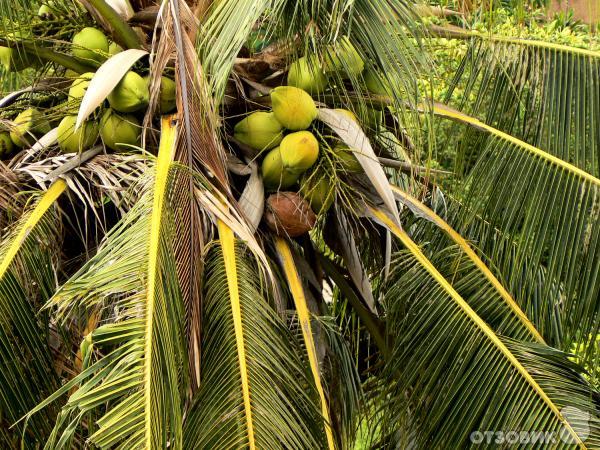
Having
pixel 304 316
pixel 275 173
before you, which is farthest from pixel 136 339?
pixel 275 173

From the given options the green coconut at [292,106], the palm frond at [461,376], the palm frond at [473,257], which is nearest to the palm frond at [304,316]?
the palm frond at [461,376]

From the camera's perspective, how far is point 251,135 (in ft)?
9.70

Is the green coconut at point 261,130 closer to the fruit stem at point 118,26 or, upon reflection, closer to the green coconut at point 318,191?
the green coconut at point 318,191

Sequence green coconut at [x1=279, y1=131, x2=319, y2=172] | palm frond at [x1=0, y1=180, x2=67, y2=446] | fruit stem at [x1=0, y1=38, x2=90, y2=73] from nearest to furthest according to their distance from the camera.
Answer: palm frond at [x1=0, y1=180, x2=67, y2=446], green coconut at [x1=279, y1=131, x2=319, y2=172], fruit stem at [x1=0, y1=38, x2=90, y2=73]

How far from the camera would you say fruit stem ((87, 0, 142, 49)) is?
9.99ft

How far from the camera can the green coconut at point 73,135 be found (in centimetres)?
293

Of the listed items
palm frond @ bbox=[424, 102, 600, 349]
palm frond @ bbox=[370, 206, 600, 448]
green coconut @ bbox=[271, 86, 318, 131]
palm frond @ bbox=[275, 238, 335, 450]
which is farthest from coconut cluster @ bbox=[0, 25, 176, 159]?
palm frond @ bbox=[424, 102, 600, 349]

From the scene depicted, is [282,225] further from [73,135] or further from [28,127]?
[28,127]

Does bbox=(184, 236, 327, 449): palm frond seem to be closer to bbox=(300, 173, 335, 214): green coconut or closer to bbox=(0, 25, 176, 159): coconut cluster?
bbox=(300, 173, 335, 214): green coconut

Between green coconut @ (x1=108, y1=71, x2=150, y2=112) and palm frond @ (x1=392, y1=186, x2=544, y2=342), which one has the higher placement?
green coconut @ (x1=108, y1=71, x2=150, y2=112)

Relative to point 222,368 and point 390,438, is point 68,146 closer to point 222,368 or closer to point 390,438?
point 222,368

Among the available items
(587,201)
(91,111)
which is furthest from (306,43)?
(587,201)

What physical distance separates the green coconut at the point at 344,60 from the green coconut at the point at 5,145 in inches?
48.5

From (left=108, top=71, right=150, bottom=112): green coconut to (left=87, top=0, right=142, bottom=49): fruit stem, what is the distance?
33 centimetres
